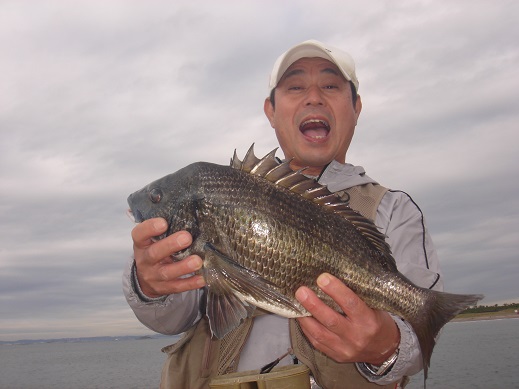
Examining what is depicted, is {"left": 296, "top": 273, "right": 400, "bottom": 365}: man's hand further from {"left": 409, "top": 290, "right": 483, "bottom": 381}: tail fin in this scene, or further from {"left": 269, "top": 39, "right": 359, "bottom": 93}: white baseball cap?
{"left": 269, "top": 39, "right": 359, "bottom": 93}: white baseball cap

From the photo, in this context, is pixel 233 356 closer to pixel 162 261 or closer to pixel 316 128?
pixel 162 261

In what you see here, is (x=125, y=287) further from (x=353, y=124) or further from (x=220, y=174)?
(x=353, y=124)

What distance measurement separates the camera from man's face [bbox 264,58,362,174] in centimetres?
557

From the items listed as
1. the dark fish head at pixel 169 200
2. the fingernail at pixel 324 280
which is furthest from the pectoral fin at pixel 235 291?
the dark fish head at pixel 169 200

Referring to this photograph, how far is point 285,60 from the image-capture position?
5840 millimetres

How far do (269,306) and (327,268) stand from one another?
573mm

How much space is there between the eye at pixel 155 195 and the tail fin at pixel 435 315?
247 centimetres

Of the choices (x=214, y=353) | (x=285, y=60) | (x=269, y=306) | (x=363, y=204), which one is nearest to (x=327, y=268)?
(x=269, y=306)

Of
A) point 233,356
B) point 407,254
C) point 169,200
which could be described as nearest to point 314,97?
point 407,254

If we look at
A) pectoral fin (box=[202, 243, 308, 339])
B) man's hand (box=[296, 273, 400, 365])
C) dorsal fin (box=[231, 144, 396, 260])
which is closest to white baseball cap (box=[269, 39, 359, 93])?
dorsal fin (box=[231, 144, 396, 260])

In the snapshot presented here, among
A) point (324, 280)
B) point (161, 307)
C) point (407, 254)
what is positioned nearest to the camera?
point (324, 280)

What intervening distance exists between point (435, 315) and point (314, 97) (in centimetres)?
300

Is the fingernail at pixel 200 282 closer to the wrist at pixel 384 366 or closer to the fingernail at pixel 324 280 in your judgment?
the fingernail at pixel 324 280

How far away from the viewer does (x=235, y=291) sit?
12.2 feet
